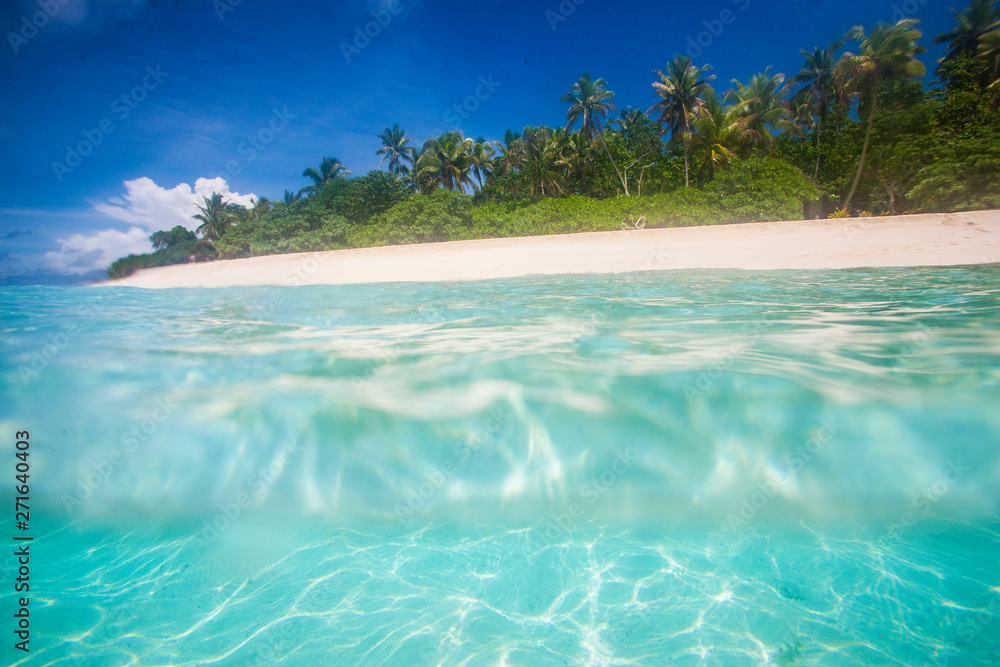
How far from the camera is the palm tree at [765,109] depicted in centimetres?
2594

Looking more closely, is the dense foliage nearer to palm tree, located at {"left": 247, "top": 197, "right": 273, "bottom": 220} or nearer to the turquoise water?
palm tree, located at {"left": 247, "top": 197, "right": 273, "bottom": 220}

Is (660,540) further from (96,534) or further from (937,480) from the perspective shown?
(96,534)

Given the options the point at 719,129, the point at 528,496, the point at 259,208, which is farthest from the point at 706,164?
the point at 259,208

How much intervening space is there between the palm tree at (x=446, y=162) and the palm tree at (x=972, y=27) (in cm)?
3003

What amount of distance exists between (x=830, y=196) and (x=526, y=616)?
3286cm

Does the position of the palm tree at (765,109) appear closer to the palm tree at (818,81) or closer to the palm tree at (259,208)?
the palm tree at (818,81)

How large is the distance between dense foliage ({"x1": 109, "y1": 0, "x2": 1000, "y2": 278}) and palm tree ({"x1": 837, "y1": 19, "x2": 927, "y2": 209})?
8 centimetres

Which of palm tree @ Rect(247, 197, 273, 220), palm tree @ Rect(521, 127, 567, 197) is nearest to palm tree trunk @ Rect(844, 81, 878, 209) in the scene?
palm tree @ Rect(521, 127, 567, 197)

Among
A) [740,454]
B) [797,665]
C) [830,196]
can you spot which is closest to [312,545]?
[797,665]

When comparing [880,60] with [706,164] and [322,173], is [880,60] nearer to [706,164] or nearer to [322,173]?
[706,164]

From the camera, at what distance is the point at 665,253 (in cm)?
1298

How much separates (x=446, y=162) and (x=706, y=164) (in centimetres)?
1851

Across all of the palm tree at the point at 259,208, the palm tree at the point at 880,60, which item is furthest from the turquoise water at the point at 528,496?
the palm tree at the point at 259,208

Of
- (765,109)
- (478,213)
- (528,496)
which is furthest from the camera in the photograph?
(765,109)
